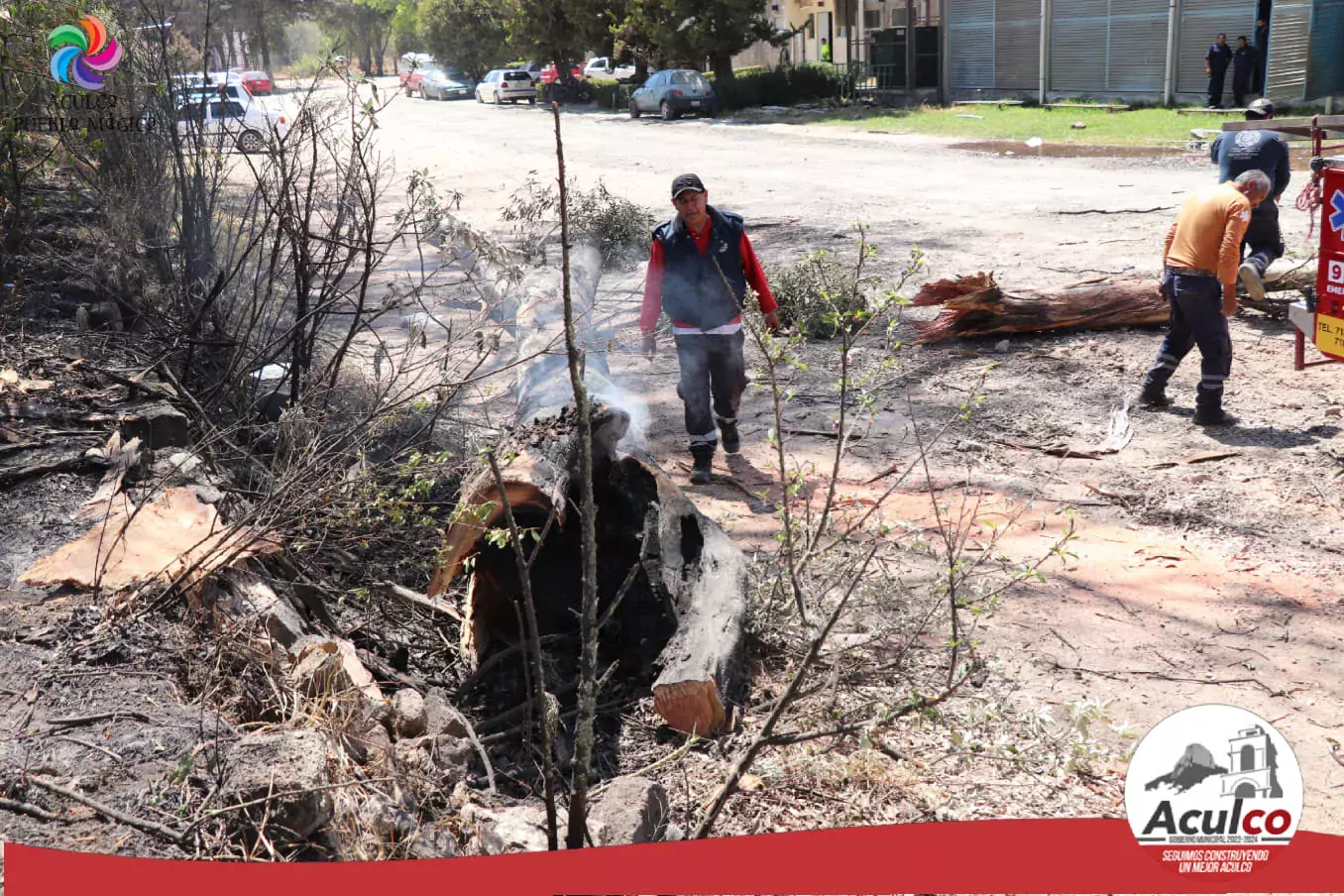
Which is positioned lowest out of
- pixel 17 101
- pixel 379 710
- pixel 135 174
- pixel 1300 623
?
→ pixel 1300 623

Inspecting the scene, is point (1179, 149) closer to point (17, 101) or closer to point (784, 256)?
point (784, 256)

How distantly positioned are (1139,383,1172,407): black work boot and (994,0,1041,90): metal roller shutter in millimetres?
21934

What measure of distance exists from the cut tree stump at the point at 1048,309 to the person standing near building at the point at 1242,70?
16140 millimetres

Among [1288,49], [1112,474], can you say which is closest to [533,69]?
[1288,49]

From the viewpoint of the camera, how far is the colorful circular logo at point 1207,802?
2.83 metres

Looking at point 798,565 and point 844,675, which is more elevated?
point 798,565

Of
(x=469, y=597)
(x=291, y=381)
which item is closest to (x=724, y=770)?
(x=469, y=597)

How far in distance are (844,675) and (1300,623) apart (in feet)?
6.79

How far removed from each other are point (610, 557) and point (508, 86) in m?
40.7

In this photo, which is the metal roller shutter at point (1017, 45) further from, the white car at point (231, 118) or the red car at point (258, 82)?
the white car at point (231, 118)

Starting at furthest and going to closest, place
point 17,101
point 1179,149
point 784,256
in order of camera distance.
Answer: point 1179,149 < point 784,256 < point 17,101

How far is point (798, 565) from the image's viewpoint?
404 cm

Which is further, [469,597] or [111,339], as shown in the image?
[111,339]

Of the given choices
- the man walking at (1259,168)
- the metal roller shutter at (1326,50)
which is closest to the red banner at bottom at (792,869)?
the man walking at (1259,168)
